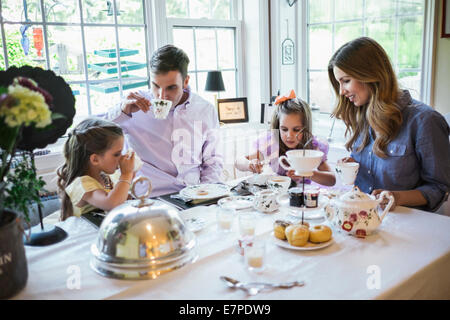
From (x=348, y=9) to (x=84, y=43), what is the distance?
1996 millimetres

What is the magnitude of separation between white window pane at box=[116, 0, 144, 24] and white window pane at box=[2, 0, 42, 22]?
555 mm

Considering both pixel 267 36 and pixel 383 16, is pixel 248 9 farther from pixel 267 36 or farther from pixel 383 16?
pixel 383 16

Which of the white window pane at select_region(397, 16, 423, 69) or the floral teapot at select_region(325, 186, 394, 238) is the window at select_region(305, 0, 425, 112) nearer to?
the white window pane at select_region(397, 16, 423, 69)

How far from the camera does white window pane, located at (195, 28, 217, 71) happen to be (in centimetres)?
349

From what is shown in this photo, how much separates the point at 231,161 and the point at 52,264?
242 centimetres

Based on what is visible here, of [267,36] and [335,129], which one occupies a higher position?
[267,36]

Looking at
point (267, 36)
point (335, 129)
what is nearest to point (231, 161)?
point (335, 129)

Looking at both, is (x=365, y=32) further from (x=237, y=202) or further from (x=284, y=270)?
(x=284, y=270)

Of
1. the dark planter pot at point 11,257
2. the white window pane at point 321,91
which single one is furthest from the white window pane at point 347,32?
the dark planter pot at point 11,257

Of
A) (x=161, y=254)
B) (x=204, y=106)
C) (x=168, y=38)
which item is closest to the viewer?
(x=161, y=254)

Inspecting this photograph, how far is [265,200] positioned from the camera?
156cm

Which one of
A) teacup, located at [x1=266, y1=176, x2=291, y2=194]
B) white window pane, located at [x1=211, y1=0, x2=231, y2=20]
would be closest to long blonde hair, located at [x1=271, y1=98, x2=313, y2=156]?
teacup, located at [x1=266, y1=176, x2=291, y2=194]

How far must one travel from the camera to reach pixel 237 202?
164cm

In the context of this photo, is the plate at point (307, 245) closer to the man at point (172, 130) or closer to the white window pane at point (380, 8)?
the man at point (172, 130)
